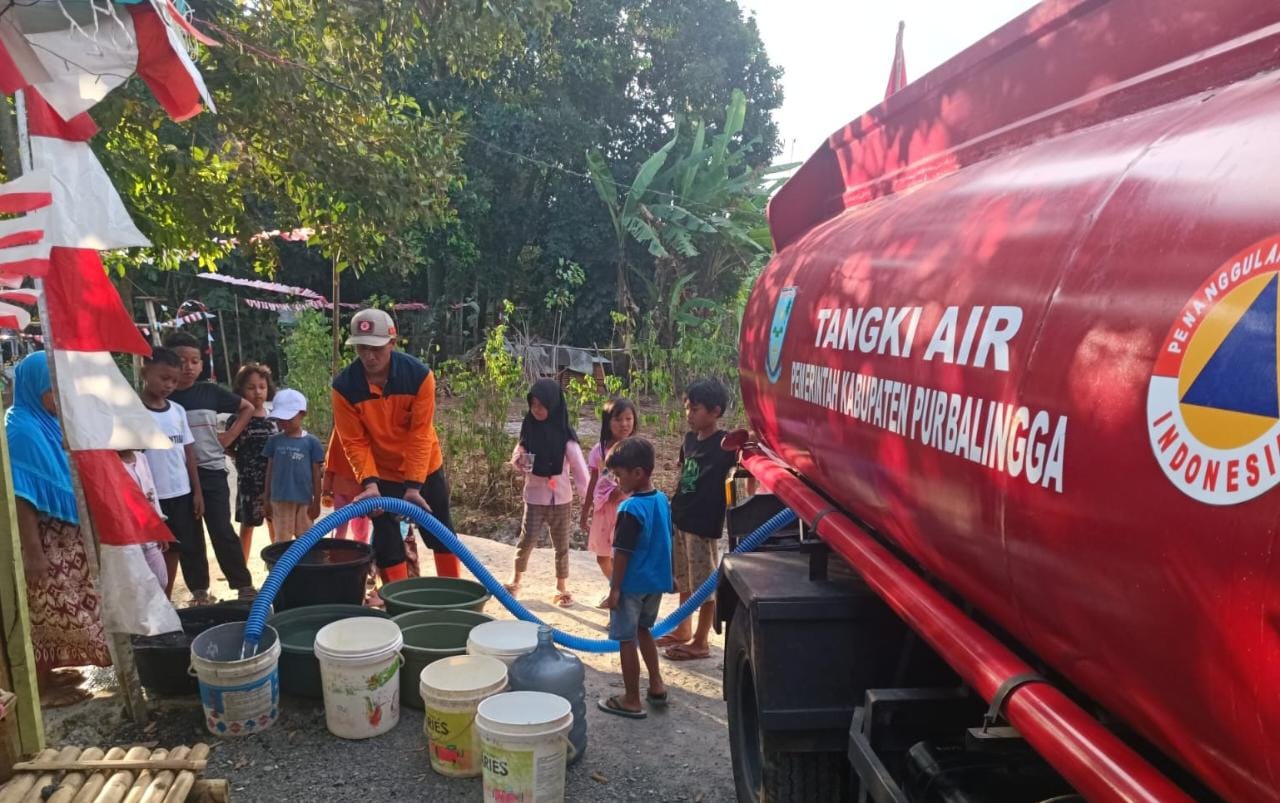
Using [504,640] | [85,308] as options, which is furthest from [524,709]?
[85,308]

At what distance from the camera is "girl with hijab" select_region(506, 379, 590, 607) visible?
587 cm

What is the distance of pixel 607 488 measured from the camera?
18.8 feet

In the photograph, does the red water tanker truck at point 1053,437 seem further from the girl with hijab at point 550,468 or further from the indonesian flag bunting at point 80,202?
the girl with hijab at point 550,468

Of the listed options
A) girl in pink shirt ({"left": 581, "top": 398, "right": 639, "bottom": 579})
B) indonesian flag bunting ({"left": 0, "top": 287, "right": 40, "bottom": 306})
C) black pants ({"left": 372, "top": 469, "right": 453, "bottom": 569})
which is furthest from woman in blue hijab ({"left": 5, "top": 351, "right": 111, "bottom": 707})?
girl in pink shirt ({"left": 581, "top": 398, "right": 639, "bottom": 579})

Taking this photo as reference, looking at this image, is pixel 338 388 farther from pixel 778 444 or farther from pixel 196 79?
pixel 778 444

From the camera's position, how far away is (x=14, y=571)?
3102 millimetres

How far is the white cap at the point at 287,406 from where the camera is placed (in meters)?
5.58

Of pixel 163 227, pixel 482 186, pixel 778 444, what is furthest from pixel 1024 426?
pixel 482 186

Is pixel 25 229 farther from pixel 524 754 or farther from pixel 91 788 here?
pixel 524 754

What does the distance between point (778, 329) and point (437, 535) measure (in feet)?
7.19

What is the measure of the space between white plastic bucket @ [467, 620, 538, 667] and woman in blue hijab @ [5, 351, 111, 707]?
1.70 m

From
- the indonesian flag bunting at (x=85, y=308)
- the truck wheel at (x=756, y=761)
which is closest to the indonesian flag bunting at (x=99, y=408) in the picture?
the indonesian flag bunting at (x=85, y=308)

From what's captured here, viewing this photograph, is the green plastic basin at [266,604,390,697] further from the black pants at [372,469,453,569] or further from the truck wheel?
the truck wheel

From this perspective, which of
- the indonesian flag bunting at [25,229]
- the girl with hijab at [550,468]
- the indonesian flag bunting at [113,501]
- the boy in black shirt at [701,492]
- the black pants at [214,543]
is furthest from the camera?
the girl with hijab at [550,468]
